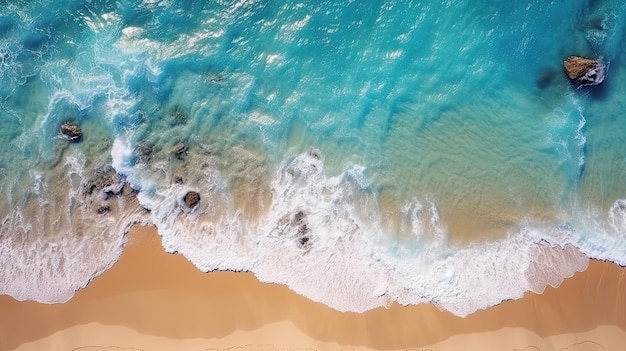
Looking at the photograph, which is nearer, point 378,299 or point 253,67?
point 378,299

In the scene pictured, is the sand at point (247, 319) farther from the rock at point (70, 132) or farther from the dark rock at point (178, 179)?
the rock at point (70, 132)

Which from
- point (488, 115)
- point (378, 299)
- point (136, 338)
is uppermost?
point (488, 115)

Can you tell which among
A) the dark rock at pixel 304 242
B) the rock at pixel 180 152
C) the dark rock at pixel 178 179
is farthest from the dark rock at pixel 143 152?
the dark rock at pixel 304 242

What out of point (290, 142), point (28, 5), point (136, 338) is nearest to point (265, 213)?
point (290, 142)

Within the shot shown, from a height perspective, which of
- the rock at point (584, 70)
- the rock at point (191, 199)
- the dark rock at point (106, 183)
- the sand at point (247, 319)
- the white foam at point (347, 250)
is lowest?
the sand at point (247, 319)

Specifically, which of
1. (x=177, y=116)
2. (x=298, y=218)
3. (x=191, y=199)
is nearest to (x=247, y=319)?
(x=298, y=218)

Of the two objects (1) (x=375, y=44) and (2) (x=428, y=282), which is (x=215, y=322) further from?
(1) (x=375, y=44)
